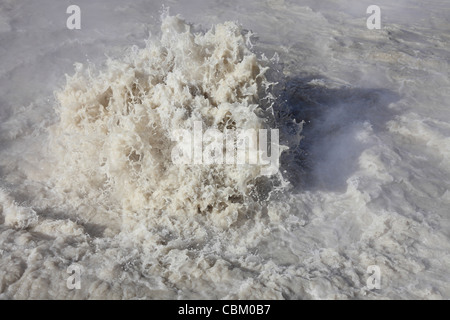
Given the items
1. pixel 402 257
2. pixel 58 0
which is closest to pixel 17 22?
pixel 58 0

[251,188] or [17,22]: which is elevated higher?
[17,22]

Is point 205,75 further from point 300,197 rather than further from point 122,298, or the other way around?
point 122,298

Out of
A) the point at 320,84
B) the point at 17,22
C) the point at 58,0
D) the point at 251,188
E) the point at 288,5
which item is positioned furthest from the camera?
the point at 288,5

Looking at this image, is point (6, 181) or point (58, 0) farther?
point (58, 0)
